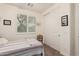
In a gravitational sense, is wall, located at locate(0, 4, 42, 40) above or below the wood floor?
above

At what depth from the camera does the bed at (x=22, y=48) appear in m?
1.12

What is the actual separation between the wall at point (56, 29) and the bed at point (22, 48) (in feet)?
0.62

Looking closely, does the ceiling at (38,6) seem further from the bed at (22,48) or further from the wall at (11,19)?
the bed at (22,48)

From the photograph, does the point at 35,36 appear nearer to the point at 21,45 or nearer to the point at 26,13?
the point at 21,45

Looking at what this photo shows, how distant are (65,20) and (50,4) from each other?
1.30ft

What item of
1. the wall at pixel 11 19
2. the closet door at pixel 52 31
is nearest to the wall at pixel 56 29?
the closet door at pixel 52 31

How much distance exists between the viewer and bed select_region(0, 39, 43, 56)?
3.69 ft

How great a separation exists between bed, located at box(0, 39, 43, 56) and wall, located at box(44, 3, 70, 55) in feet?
0.62

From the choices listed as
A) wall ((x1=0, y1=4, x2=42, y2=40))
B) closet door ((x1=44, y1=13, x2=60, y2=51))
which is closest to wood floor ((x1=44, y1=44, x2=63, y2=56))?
closet door ((x1=44, y1=13, x2=60, y2=51))

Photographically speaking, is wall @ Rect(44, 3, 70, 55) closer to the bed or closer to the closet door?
the closet door

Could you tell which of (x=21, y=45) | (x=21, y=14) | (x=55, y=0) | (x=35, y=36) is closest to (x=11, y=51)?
(x=21, y=45)

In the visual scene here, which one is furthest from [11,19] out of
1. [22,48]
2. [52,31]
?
[52,31]

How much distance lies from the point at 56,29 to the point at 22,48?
664mm

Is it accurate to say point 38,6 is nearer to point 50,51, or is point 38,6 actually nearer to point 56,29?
point 56,29
